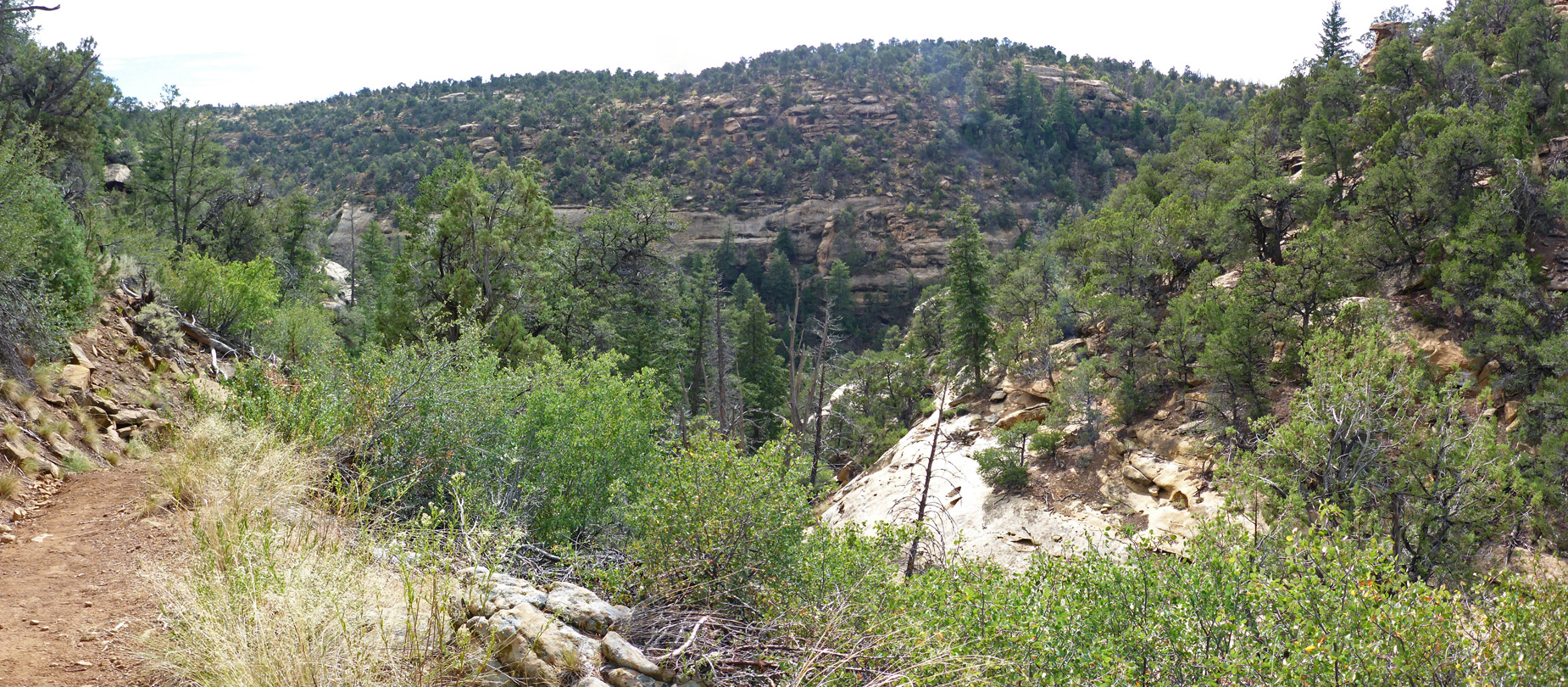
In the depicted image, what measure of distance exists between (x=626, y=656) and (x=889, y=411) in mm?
29809

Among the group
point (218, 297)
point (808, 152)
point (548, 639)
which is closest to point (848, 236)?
point (808, 152)

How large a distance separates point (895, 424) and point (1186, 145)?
1907 centimetres

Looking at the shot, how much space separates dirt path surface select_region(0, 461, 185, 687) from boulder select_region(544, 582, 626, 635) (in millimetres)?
2322

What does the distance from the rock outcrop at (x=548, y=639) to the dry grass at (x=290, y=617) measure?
0.90 feet

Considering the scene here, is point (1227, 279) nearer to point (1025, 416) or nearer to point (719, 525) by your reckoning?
point (1025, 416)

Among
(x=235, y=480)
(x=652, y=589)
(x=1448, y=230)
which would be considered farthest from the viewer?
(x=1448, y=230)

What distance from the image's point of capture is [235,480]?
269 inches

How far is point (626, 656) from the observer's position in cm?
456

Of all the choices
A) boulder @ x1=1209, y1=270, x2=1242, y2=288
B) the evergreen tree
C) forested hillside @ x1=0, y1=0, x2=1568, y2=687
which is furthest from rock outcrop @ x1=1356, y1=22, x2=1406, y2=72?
the evergreen tree

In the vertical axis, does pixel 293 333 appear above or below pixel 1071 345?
above

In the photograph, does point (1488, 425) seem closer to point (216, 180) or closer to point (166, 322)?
point (166, 322)

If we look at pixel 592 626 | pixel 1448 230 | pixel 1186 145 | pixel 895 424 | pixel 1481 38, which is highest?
pixel 1481 38

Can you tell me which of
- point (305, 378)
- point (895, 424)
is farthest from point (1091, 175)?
point (305, 378)

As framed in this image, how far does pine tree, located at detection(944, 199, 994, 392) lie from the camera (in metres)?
27.4
